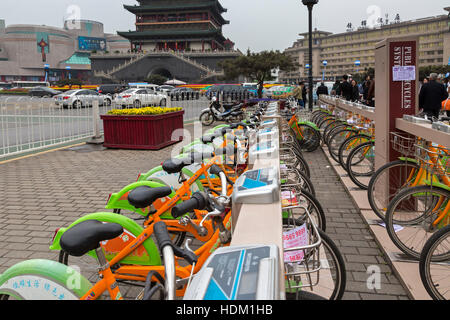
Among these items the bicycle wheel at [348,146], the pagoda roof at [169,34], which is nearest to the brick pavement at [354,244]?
the bicycle wheel at [348,146]

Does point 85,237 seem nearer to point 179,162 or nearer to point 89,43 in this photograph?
point 179,162

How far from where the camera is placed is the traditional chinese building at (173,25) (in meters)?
70.2

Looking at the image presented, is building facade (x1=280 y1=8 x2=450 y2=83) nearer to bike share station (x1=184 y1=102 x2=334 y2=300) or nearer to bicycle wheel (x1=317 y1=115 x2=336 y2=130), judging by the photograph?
bicycle wheel (x1=317 y1=115 x2=336 y2=130)

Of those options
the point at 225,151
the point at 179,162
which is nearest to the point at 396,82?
the point at 225,151

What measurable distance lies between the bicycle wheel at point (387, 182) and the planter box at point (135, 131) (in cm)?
643

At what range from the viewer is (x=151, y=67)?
218 ft

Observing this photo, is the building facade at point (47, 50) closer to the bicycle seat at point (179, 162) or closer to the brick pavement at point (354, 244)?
the brick pavement at point (354, 244)

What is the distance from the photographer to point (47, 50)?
106688 millimetres

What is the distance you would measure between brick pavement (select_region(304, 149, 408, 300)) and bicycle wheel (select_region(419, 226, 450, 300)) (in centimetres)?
26

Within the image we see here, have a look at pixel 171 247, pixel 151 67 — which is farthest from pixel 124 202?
pixel 151 67

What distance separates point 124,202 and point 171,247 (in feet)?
8.32

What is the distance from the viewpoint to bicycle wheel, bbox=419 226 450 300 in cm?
292

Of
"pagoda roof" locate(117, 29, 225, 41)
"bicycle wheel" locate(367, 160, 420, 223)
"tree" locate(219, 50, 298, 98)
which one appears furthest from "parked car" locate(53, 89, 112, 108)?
"pagoda roof" locate(117, 29, 225, 41)
